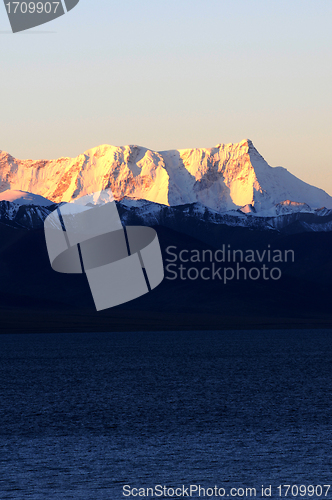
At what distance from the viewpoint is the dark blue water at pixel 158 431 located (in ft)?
112

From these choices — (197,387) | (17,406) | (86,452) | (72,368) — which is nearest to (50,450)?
(86,452)

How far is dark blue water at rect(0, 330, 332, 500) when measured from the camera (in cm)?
3400

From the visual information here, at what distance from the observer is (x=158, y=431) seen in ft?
158

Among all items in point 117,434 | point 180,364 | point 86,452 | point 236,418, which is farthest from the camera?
point 180,364

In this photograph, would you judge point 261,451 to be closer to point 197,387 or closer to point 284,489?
point 284,489

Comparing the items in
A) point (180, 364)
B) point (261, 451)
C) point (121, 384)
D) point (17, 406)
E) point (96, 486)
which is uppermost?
point (96, 486)

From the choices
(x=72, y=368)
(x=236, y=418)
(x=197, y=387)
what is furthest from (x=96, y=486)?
(x=72, y=368)

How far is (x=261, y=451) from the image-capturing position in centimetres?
4072

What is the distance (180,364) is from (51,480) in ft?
278

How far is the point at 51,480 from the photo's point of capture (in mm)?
33406

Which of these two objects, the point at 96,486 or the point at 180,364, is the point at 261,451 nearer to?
the point at 96,486

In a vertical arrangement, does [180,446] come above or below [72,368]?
above

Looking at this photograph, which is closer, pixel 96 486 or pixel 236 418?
pixel 96 486

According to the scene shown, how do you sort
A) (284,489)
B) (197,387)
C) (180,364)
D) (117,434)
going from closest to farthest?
1. (284,489)
2. (117,434)
3. (197,387)
4. (180,364)
